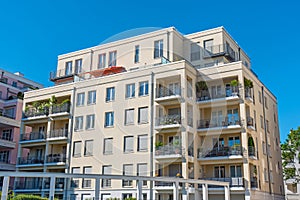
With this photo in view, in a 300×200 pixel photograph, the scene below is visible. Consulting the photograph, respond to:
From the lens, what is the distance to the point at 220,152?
954 inches

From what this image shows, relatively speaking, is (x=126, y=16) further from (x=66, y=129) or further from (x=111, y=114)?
(x=66, y=129)

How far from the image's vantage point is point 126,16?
15.6 m

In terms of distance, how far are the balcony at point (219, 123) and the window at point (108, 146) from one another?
23.6 ft

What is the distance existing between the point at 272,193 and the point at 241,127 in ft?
24.0

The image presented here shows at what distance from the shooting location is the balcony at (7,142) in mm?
34938

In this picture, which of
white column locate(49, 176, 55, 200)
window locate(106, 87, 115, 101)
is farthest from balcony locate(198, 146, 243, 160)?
white column locate(49, 176, 55, 200)

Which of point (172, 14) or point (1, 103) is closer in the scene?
point (172, 14)

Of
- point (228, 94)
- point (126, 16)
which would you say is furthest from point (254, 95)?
point (126, 16)

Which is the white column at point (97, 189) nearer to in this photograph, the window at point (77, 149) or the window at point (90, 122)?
the window at point (90, 122)

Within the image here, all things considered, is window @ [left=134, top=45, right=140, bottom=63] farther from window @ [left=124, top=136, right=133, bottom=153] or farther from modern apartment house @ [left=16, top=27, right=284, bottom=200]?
window @ [left=124, top=136, right=133, bottom=153]

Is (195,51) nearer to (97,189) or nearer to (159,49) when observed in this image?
(159,49)

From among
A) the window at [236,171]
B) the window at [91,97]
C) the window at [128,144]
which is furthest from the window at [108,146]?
the window at [236,171]

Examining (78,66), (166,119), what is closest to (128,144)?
(166,119)

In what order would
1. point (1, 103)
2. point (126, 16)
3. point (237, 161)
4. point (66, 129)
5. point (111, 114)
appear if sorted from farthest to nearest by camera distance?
point (1, 103) < point (66, 129) < point (111, 114) < point (237, 161) < point (126, 16)
